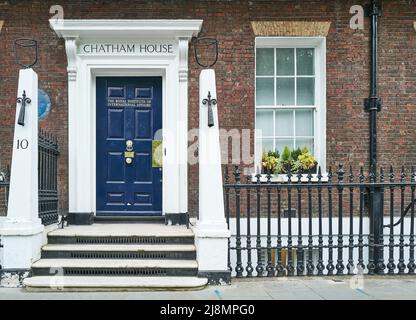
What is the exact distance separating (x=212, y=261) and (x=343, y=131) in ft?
12.8

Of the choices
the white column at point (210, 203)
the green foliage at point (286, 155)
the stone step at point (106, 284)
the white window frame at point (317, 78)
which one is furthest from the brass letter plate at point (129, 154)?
the stone step at point (106, 284)

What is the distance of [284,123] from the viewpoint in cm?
952

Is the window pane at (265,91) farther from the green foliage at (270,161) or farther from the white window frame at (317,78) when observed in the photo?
the green foliage at (270,161)

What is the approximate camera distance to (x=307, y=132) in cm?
951

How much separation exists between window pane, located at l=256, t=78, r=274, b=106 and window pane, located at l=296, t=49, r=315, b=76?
59cm

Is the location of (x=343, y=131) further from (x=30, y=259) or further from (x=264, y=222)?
(x=30, y=259)

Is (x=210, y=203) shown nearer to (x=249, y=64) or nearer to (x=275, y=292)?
(x=275, y=292)

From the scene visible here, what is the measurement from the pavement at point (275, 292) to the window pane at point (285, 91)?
3.68 meters

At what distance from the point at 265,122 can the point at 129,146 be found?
8.40 feet

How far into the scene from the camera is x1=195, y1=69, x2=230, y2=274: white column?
6719 millimetres

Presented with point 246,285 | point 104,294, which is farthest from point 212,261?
point 104,294

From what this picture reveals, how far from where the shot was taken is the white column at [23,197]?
264 inches

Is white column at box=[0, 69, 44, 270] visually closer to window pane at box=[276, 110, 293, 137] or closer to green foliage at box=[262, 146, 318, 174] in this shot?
green foliage at box=[262, 146, 318, 174]

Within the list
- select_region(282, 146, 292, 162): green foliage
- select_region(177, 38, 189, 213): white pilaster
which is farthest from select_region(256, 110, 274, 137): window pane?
select_region(177, 38, 189, 213): white pilaster
